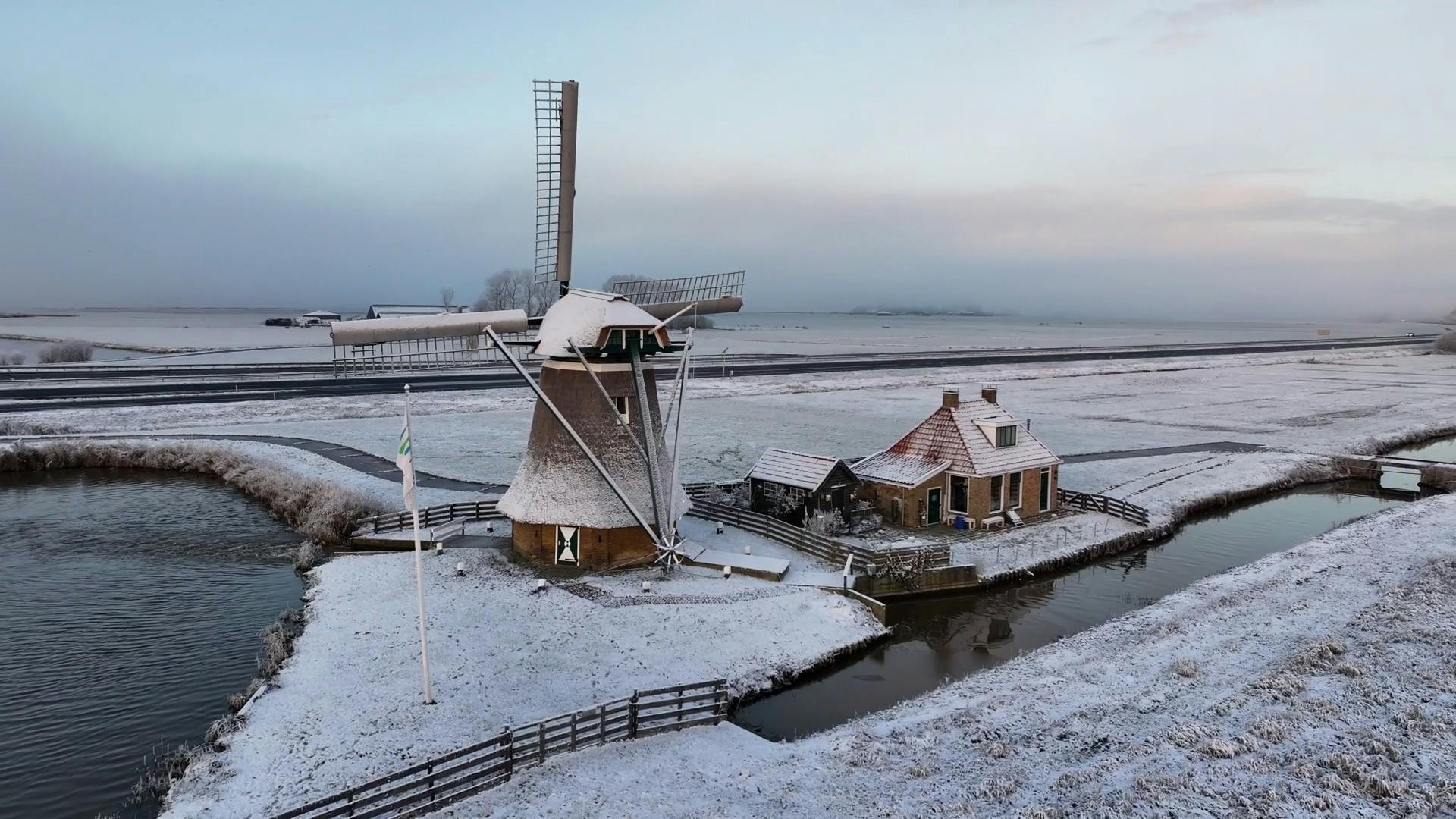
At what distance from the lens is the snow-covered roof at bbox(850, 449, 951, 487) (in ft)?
84.6

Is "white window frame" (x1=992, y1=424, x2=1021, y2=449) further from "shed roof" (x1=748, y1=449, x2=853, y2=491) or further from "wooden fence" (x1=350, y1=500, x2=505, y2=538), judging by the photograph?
"wooden fence" (x1=350, y1=500, x2=505, y2=538)

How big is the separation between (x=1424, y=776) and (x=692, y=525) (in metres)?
17.6

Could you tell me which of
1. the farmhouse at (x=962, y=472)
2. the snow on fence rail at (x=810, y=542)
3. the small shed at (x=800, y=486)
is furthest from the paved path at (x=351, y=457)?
the farmhouse at (x=962, y=472)

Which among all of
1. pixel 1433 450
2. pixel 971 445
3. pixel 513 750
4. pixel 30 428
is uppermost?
pixel 971 445

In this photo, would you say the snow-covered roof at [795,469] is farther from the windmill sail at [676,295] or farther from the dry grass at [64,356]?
the dry grass at [64,356]

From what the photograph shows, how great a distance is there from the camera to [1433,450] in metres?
43.0

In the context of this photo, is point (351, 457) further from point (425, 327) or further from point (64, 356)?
point (64, 356)

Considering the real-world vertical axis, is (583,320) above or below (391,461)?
above

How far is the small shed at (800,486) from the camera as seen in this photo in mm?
24781

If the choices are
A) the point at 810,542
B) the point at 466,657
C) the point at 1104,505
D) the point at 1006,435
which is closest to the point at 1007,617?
the point at 810,542

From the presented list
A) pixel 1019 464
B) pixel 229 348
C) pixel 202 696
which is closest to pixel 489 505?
pixel 202 696

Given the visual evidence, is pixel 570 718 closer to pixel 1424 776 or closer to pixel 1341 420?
pixel 1424 776

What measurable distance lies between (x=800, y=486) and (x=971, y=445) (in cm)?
577

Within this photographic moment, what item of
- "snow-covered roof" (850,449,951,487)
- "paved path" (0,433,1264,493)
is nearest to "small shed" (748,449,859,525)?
"snow-covered roof" (850,449,951,487)
